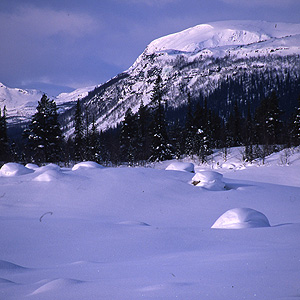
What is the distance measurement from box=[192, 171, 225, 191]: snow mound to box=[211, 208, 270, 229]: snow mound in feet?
11.7

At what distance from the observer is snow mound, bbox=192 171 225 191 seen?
301 inches

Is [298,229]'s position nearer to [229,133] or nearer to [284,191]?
[284,191]

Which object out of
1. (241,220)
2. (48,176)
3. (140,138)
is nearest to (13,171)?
(48,176)

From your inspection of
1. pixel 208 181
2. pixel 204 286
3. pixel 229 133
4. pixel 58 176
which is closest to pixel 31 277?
pixel 204 286

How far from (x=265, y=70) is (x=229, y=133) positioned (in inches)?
4484

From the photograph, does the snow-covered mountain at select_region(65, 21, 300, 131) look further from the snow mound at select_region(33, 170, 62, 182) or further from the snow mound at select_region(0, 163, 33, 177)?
the snow mound at select_region(33, 170, 62, 182)

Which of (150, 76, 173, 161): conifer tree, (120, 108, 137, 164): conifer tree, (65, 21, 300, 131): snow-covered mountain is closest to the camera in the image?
(150, 76, 173, 161): conifer tree

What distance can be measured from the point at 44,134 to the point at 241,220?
24338 millimetres

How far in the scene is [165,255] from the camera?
2.84 meters

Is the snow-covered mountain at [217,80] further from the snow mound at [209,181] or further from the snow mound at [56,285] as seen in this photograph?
the snow mound at [56,285]

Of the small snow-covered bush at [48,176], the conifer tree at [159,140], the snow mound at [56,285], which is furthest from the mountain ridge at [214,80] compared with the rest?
the snow mound at [56,285]

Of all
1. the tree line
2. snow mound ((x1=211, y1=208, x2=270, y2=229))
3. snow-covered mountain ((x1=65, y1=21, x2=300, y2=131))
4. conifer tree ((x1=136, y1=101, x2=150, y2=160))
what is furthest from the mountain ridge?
snow mound ((x1=211, y1=208, x2=270, y2=229))

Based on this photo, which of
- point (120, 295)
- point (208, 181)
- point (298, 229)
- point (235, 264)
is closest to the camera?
point (120, 295)

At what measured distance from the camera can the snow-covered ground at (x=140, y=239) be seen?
1.80 meters
